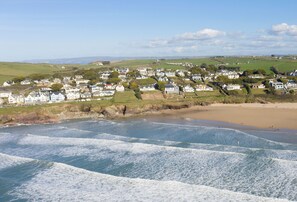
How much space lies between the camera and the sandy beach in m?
38.1

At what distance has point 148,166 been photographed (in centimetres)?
2288

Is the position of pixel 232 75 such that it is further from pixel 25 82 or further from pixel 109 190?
pixel 109 190

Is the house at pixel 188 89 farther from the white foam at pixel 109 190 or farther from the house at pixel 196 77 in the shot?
the white foam at pixel 109 190

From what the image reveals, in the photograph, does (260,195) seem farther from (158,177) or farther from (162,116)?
(162,116)

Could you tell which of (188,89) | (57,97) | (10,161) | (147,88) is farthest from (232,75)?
(10,161)

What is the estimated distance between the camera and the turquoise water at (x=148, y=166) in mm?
18125

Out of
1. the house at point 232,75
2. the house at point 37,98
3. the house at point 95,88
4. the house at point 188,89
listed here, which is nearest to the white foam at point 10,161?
the house at point 37,98

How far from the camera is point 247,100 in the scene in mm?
50688

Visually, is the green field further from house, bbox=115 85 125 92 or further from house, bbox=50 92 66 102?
house, bbox=50 92 66 102

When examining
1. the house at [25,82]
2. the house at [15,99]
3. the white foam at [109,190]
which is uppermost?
the house at [25,82]

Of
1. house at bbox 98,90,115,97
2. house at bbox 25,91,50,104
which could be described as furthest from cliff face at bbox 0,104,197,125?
house at bbox 98,90,115,97

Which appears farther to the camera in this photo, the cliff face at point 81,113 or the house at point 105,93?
the house at point 105,93

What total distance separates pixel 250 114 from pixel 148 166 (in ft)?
80.0

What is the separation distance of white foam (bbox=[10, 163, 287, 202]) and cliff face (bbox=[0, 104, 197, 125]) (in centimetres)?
2343
